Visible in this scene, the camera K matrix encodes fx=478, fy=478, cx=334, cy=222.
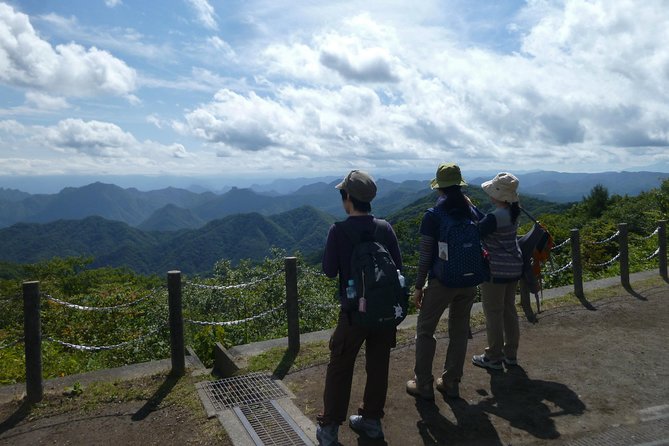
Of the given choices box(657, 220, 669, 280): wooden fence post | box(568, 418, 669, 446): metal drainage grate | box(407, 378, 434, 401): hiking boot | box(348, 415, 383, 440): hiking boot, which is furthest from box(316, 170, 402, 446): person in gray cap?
box(657, 220, 669, 280): wooden fence post

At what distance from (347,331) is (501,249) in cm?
211

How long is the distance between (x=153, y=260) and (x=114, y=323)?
17922 cm

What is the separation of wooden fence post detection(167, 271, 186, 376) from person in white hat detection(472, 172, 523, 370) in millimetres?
3407

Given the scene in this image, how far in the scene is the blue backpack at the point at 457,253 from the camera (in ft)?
13.4

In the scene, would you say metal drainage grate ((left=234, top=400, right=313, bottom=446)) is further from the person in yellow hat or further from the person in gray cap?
the person in yellow hat

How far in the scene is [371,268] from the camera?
341 centimetres

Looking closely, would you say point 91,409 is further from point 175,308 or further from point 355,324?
point 355,324

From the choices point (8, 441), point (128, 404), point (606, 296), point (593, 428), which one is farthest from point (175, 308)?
point (606, 296)

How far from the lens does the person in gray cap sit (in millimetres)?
3539

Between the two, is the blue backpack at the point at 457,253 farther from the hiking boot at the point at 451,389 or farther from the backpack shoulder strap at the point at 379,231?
the hiking boot at the point at 451,389

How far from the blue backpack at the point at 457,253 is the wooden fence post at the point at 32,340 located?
400 centimetres

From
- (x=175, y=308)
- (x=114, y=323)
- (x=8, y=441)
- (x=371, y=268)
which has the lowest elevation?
(x=114, y=323)

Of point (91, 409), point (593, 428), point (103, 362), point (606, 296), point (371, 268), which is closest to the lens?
point (371, 268)

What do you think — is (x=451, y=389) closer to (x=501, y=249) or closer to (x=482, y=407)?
(x=482, y=407)
